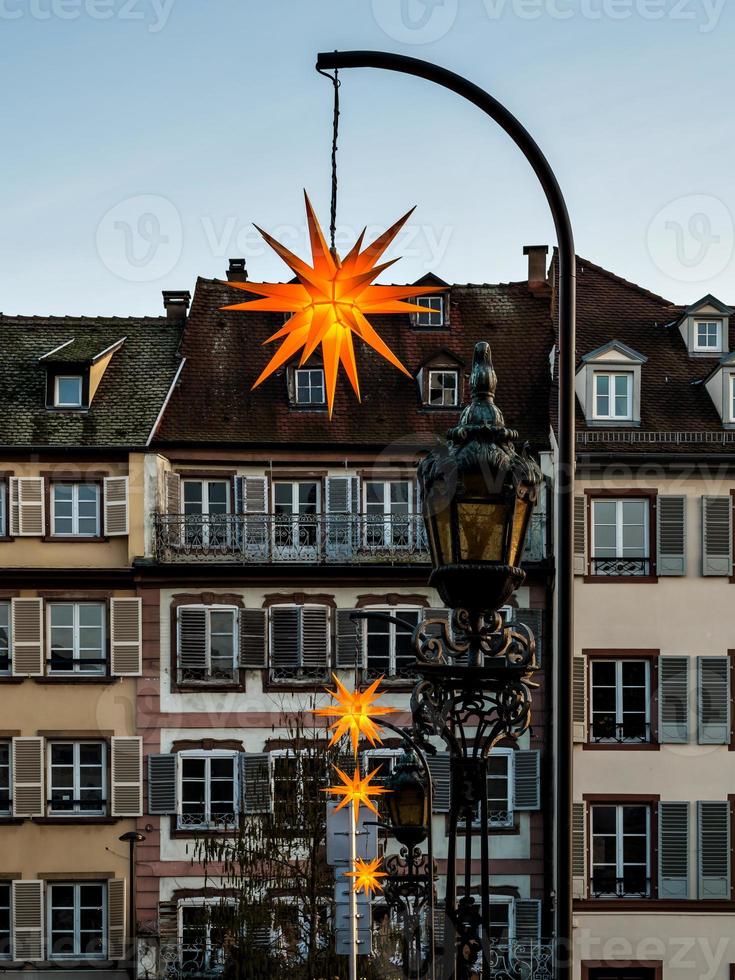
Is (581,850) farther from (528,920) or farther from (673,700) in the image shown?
(673,700)

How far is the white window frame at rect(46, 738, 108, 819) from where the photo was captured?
30.4m

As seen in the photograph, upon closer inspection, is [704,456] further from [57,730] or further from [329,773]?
[57,730]

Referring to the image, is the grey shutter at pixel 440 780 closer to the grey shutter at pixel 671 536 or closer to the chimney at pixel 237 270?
the grey shutter at pixel 671 536

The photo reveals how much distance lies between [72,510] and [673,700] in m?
11.9

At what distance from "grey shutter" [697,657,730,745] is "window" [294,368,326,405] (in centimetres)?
903

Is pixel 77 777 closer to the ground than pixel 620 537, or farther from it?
closer to the ground

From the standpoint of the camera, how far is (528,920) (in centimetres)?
3011

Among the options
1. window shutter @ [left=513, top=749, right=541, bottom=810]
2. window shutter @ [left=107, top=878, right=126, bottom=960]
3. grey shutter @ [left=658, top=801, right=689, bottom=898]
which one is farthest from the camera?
window shutter @ [left=513, top=749, right=541, bottom=810]

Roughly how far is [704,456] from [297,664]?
8.62m

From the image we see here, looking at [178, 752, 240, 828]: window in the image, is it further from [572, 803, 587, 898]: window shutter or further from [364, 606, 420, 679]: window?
[572, 803, 587, 898]: window shutter

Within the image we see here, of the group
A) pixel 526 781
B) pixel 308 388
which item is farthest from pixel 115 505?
pixel 526 781

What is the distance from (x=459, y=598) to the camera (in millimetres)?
6422

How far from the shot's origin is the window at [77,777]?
1199 inches

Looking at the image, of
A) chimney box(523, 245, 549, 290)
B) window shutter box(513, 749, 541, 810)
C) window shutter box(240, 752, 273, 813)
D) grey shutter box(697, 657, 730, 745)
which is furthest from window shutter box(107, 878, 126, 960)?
chimney box(523, 245, 549, 290)
